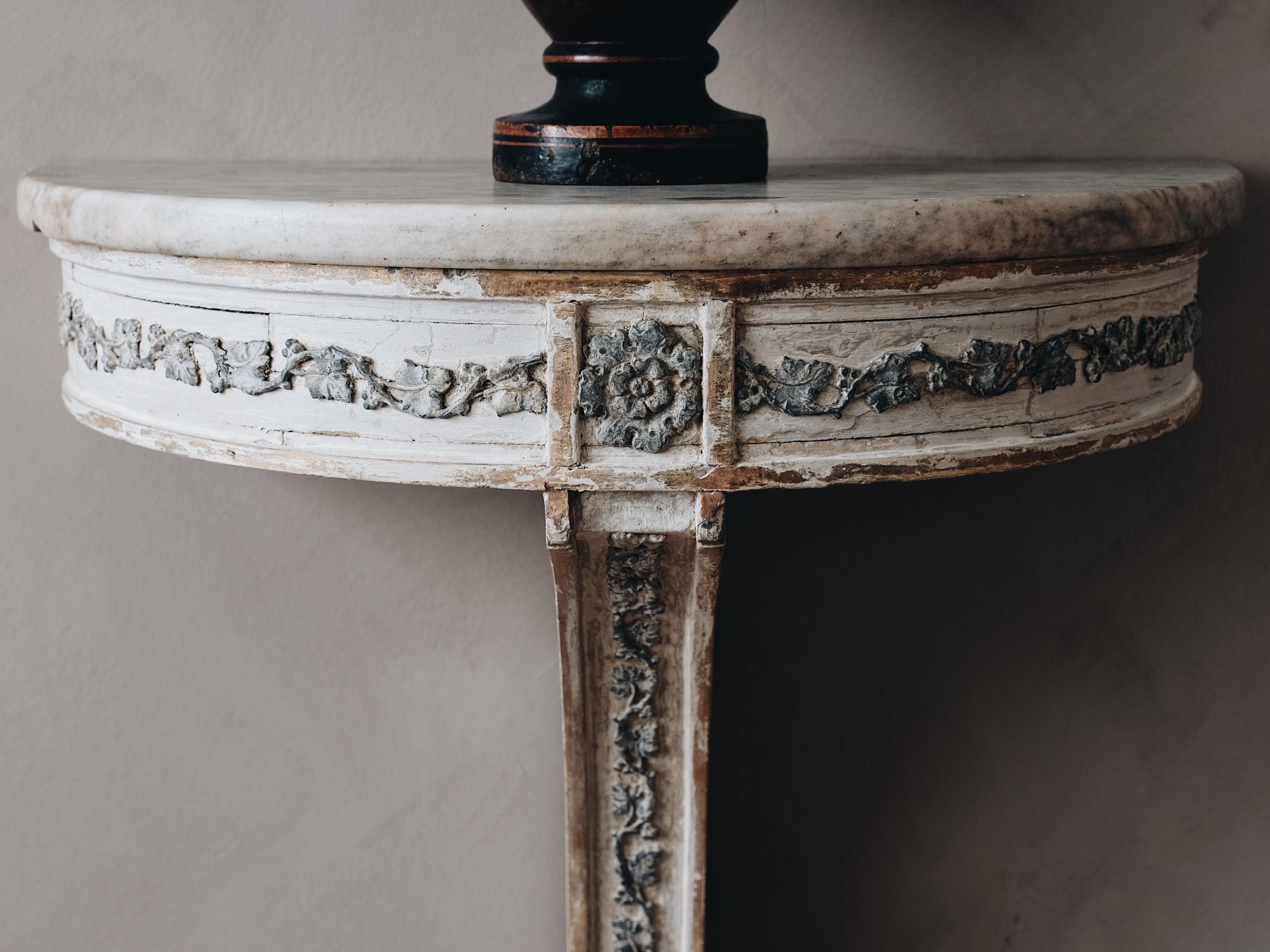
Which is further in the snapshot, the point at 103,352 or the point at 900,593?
the point at 900,593

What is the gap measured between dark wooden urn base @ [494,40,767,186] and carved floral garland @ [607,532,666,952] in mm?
203

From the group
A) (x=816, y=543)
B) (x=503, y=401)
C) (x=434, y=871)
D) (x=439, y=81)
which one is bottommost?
(x=434, y=871)

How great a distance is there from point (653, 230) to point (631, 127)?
6.8 inches

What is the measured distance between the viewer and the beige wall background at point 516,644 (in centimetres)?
93

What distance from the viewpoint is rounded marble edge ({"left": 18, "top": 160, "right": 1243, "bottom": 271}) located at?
48 cm

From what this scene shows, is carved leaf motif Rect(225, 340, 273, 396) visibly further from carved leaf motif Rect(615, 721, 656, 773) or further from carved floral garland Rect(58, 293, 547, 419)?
carved leaf motif Rect(615, 721, 656, 773)

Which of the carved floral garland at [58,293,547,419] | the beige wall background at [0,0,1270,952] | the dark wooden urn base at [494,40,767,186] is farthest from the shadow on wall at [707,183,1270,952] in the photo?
the carved floral garland at [58,293,547,419]

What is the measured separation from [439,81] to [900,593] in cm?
55

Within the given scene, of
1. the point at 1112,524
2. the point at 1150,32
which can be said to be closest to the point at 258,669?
the point at 1112,524

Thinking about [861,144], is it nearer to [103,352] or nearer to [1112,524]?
[1112,524]

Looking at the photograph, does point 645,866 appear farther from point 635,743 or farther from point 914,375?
point 914,375

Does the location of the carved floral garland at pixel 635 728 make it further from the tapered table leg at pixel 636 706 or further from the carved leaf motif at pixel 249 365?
the carved leaf motif at pixel 249 365

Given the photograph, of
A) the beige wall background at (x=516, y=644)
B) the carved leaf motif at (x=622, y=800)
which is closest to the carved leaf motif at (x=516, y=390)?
the carved leaf motif at (x=622, y=800)

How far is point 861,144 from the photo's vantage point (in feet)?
3.07
